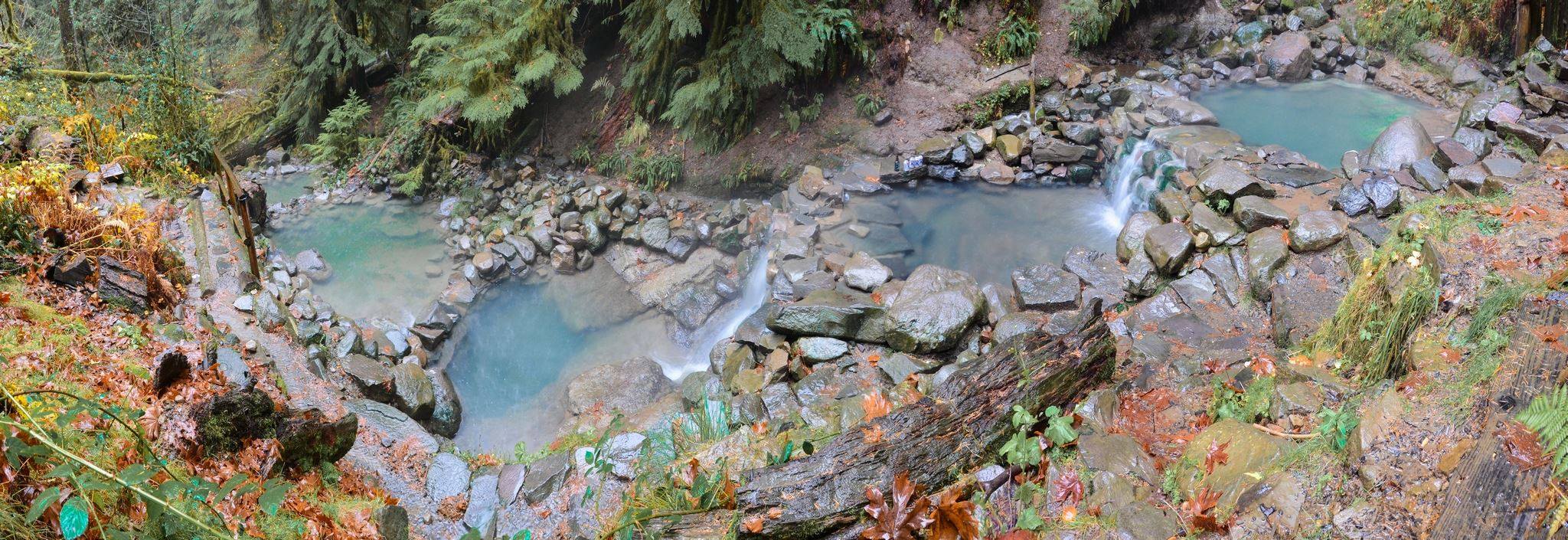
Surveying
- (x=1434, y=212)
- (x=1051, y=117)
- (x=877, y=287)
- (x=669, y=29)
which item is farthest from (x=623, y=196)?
(x=1434, y=212)

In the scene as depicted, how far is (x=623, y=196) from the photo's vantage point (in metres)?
10.5

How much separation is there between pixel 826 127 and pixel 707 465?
6.46 meters

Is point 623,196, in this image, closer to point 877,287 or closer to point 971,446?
point 877,287

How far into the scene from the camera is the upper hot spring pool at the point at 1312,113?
891cm

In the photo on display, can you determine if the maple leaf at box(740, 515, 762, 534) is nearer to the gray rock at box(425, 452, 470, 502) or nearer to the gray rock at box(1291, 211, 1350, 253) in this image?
the gray rock at box(425, 452, 470, 502)

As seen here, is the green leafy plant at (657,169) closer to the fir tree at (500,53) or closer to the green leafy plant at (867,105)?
the fir tree at (500,53)

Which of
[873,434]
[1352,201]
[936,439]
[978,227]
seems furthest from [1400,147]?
[873,434]

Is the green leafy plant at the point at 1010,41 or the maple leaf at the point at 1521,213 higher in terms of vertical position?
the maple leaf at the point at 1521,213

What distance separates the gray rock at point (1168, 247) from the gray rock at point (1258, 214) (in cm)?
49

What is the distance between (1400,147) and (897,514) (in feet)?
23.1

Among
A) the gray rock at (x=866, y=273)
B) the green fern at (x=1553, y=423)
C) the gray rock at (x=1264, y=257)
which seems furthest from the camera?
the gray rock at (x=866, y=273)

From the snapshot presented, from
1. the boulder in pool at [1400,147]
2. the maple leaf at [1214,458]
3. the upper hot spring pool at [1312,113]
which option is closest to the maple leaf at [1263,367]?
the maple leaf at [1214,458]

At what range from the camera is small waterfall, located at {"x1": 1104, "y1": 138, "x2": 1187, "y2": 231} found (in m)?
8.53

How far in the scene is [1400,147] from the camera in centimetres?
760
